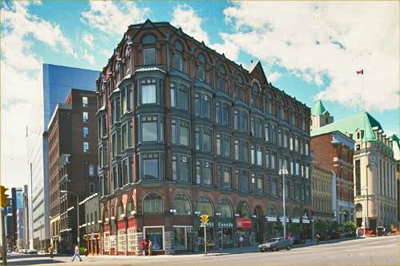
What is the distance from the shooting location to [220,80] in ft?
215

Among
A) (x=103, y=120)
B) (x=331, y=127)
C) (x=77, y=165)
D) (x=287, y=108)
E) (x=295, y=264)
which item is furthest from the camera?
(x=331, y=127)

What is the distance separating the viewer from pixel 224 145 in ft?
211

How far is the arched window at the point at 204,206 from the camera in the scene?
58.8m

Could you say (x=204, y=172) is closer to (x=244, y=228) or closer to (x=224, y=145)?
(x=224, y=145)

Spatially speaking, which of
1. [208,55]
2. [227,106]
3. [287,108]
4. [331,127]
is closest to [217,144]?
[227,106]

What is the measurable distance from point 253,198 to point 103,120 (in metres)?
23.0

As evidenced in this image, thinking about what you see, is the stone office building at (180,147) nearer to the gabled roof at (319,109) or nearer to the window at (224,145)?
the window at (224,145)

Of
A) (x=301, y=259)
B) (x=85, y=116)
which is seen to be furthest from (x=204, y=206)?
(x=85, y=116)

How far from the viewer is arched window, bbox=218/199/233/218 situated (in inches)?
2472

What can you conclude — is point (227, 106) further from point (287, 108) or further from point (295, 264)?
point (295, 264)

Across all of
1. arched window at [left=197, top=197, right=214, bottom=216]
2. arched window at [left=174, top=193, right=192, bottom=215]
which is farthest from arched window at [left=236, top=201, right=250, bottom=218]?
arched window at [left=174, top=193, right=192, bottom=215]

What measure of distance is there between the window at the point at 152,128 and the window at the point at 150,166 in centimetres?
181

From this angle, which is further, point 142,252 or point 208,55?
point 208,55

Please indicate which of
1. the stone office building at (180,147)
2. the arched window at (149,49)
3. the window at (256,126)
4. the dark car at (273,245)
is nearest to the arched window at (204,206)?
the stone office building at (180,147)
